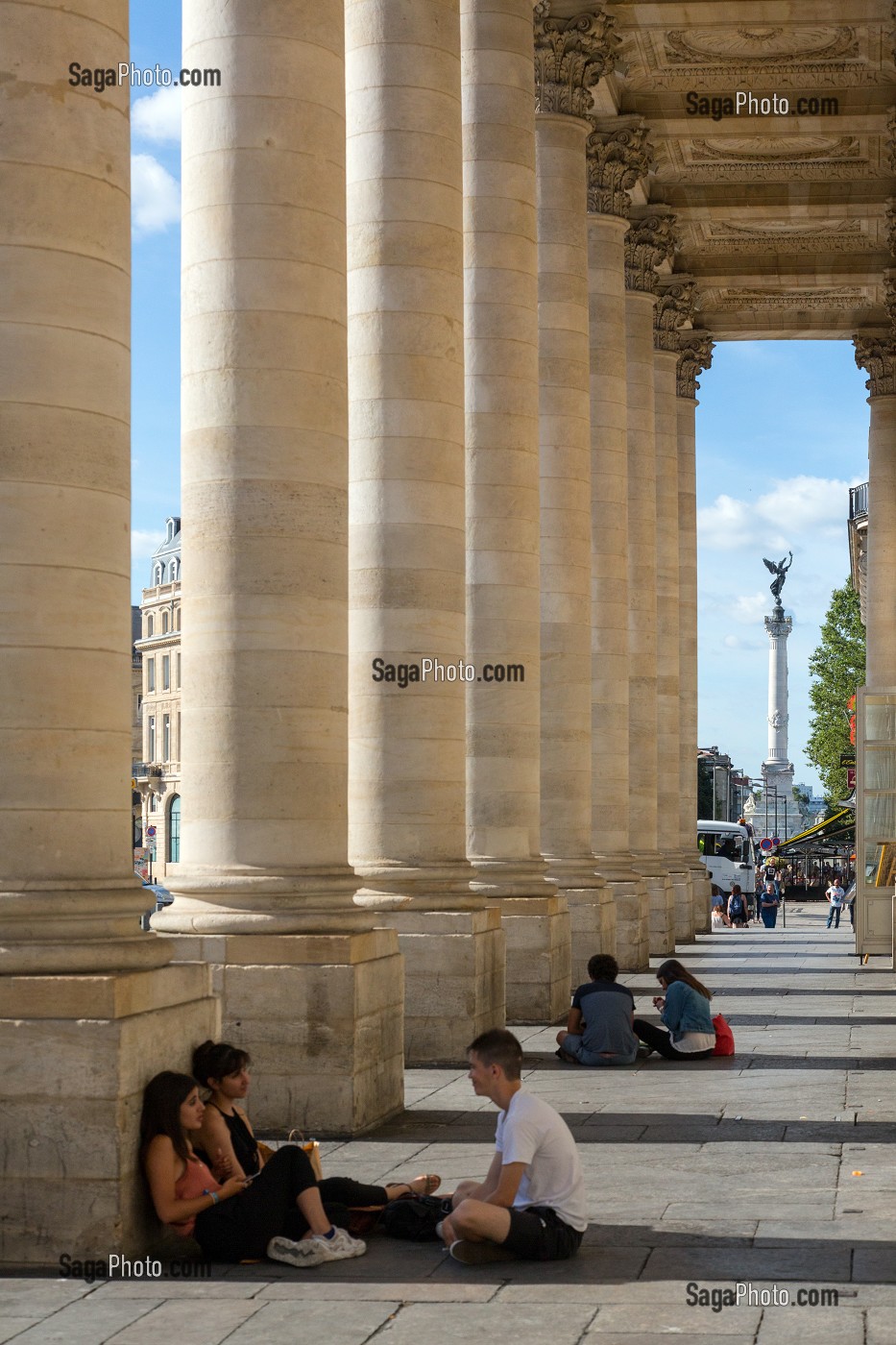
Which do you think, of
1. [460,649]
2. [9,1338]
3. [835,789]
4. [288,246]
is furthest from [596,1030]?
[835,789]

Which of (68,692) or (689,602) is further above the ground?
(689,602)

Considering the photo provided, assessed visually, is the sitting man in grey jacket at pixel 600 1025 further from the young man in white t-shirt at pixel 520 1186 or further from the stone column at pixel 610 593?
the stone column at pixel 610 593

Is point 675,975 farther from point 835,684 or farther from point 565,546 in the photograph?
point 835,684

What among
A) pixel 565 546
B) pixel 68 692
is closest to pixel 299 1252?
pixel 68 692

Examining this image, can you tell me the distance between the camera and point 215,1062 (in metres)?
21.6

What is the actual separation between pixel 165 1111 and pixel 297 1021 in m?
8.06

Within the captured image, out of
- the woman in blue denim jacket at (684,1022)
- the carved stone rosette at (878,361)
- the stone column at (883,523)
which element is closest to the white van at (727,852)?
the stone column at (883,523)

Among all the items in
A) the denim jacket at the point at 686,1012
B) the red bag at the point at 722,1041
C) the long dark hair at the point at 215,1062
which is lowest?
the red bag at the point at 722,1041

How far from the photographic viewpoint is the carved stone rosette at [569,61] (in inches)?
2279

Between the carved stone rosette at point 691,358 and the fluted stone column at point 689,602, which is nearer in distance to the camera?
the fluted stone column at point 689,602

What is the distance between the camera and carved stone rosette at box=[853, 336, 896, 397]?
102 meters

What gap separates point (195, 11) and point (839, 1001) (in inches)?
1292

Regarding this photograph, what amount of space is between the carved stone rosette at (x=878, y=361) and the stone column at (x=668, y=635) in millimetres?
17556

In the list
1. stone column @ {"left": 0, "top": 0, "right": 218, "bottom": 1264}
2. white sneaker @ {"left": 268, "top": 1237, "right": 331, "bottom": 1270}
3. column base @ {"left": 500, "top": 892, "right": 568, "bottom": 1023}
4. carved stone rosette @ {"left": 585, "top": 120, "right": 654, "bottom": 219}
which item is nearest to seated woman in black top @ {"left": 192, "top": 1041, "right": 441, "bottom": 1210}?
stone column @ {"left": 0, "top": 0, "right": 218, "bottom": 1264}
